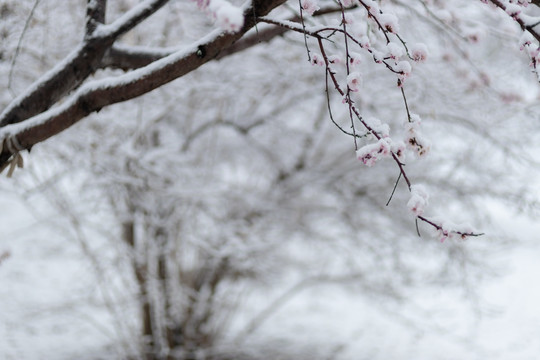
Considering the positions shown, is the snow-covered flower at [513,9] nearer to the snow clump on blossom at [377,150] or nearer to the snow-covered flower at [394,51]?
the snow-covered flower at [394,51]

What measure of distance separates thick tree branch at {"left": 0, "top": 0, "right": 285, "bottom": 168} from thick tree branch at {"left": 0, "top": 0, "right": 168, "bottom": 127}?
141 mm

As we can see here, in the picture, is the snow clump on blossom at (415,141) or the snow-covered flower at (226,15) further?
the snow clump on blossom at (415,141)

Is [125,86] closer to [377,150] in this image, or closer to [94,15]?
[94,15]

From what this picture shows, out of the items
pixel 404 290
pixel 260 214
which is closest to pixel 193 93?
pixel 260 214

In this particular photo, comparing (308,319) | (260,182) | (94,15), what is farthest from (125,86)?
(308,319)

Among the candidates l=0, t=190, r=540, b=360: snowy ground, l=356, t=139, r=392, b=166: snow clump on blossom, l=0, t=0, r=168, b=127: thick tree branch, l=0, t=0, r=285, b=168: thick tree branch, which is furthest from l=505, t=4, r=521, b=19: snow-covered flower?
A: l=0, t=190, r=540, b=360: snowy ground

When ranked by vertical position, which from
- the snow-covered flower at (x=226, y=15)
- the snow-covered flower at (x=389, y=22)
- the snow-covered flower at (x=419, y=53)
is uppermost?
the snow-covered flower at (x=419, y=53)

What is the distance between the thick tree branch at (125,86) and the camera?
5.76 ft

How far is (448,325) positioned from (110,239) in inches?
189

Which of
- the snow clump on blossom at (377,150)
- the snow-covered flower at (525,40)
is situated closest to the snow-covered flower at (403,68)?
the snow clump on blossom at (377,150)

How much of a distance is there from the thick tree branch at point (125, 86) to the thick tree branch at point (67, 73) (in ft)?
0.46

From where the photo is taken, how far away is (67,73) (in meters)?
2.22

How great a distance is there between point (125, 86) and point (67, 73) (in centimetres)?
46

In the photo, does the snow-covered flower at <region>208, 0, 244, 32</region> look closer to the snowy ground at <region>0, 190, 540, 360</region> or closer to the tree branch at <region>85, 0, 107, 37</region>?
the tree branch at <region>85, 0, 107, 37</region>
